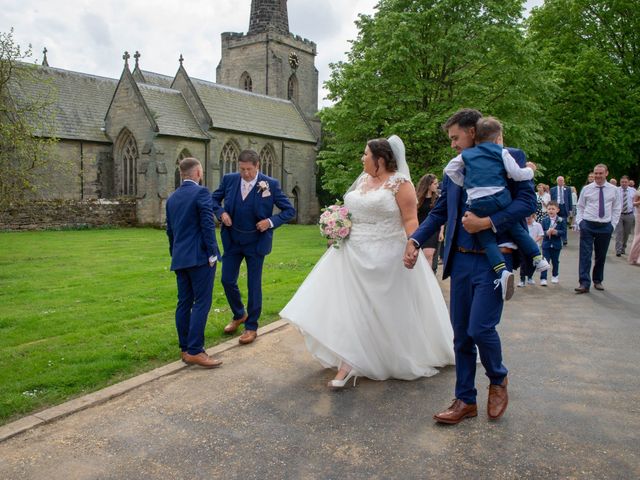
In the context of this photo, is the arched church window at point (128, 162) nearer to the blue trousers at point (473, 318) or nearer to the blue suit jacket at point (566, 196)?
→ the blue suit jacket at point (566, 196)

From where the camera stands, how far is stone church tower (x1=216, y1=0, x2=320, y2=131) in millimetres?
49969

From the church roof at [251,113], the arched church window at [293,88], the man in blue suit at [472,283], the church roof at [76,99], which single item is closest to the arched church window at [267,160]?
the church roof at [251,113]

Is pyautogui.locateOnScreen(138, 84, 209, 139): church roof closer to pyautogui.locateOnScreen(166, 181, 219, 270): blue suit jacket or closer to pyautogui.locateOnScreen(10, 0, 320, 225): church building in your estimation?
pyautogui.locateOnScreen(10, 0, 320, 225): church building

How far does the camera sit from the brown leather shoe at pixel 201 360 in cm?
536

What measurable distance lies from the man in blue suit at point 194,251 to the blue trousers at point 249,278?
0.84 metres

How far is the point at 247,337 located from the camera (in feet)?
20.4

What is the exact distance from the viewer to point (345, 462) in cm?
345

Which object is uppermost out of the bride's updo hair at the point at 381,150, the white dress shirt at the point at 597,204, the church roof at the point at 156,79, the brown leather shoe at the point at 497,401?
the church roof at the point at 156,79

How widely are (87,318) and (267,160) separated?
1422 inches

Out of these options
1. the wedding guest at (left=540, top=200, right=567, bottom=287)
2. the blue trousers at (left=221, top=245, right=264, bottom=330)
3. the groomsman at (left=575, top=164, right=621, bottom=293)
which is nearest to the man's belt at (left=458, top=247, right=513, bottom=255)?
the blue trousers at (left=221, top=245, right=264, bottom=330)

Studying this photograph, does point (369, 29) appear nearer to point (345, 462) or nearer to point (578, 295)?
point (578, 295)

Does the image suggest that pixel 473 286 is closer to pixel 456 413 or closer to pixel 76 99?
pixel 456 413

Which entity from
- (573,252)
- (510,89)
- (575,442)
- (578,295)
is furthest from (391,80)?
(575,442)

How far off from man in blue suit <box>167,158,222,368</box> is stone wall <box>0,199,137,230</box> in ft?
70.4
